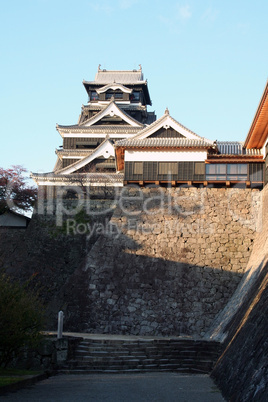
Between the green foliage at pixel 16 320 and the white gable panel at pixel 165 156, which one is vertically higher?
the white gable panel at pixel 165 156

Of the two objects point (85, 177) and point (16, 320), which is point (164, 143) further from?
point (16, 320)

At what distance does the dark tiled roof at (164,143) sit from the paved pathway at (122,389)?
37.2ft

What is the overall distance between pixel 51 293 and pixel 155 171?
24.6ft

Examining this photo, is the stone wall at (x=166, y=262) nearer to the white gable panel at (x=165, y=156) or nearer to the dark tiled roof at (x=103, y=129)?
the white gable panel at (x=165, y=156)

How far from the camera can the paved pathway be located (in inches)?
376

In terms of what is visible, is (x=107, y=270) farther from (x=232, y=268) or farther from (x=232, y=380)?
(x=232, y=380)

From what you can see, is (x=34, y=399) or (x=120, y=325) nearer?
(x=34, y=399)

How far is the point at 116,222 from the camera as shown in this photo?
882 inches

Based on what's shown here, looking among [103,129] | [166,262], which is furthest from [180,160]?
[103,129]

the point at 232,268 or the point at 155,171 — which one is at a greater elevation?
the point at 155,171

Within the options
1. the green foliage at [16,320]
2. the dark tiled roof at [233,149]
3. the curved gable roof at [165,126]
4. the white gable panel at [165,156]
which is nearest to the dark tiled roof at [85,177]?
A: the curved gable roof at [165,126]

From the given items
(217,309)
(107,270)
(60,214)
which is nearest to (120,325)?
(107,270)

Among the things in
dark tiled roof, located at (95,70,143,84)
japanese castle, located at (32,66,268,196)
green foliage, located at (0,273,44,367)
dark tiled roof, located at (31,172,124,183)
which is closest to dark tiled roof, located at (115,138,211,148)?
japanese castle, located at (32,66,268,196)

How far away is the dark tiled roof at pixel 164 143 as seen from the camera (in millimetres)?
22547
